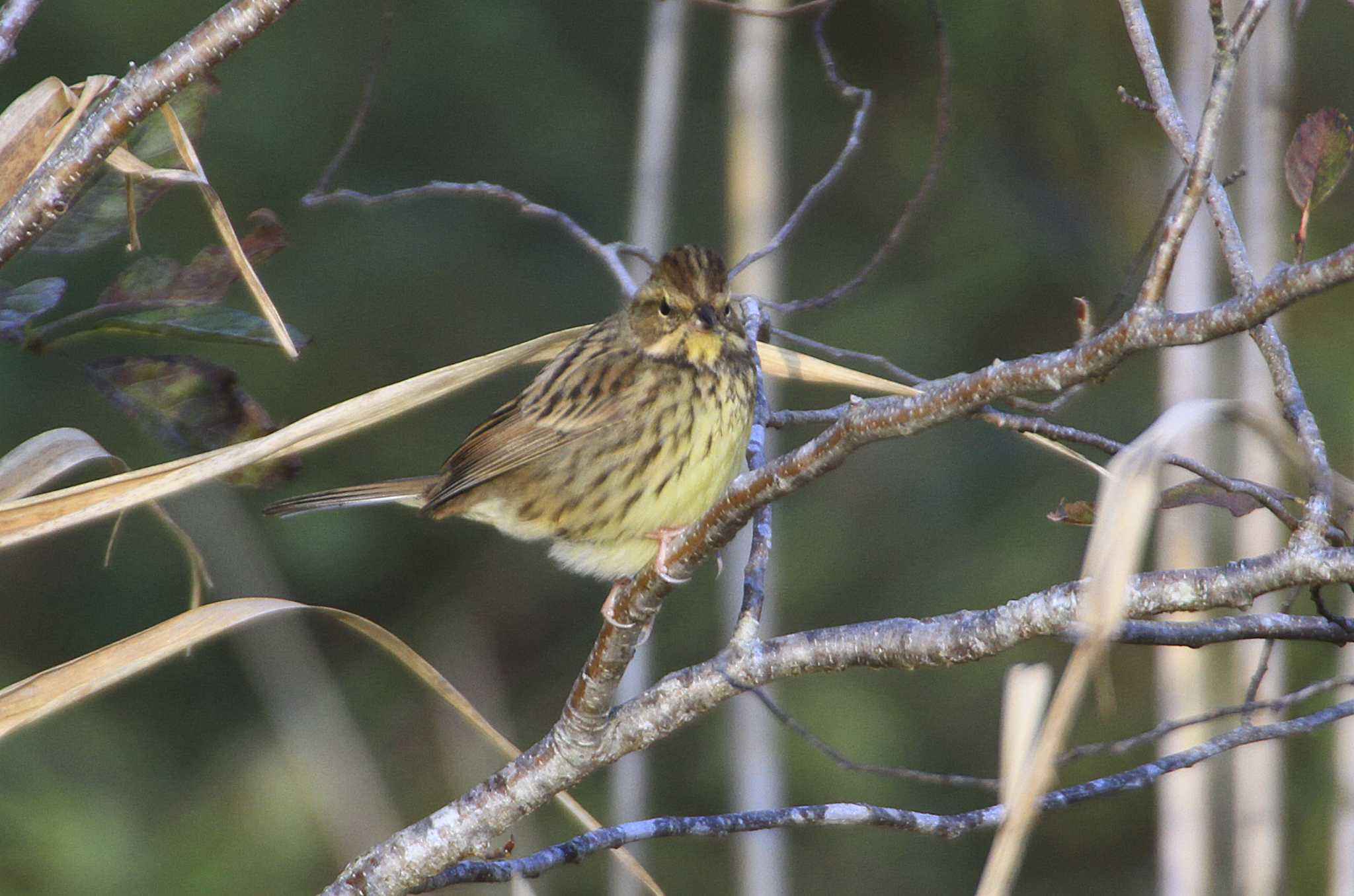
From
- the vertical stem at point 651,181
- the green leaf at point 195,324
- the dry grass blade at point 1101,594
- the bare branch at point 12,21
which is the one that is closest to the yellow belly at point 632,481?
the vertical stem at point 651,181

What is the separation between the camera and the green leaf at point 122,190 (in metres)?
2.20

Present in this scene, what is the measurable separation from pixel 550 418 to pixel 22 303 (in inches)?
71.9

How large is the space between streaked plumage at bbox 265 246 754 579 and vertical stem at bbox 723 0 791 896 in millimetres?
428

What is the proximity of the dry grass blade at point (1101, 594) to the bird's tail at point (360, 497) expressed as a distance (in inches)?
109

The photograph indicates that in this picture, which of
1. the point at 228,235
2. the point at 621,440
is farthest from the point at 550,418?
the point at 228,235

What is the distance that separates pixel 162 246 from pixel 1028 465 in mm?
3676

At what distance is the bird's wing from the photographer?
146 inches

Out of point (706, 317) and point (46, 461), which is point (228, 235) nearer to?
point (46, 461)

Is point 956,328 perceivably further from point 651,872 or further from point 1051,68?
point 651,872

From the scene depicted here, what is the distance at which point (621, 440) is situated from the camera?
11.8ft

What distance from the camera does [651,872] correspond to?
5828 mm

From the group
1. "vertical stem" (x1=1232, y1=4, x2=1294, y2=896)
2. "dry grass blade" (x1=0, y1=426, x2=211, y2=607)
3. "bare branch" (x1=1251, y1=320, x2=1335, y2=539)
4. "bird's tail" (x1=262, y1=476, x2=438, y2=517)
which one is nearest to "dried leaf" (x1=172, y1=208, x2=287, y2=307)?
"dry grass blade" (x1=0, y1=426, x2=211, y2=607)

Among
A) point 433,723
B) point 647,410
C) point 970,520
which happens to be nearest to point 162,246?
point 433,723

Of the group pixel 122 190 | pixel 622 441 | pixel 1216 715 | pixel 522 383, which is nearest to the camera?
pixel 1216 715
